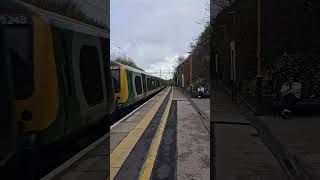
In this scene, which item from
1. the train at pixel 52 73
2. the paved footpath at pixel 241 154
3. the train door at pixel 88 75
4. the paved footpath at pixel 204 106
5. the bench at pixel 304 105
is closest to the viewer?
the train at pixel 52 73

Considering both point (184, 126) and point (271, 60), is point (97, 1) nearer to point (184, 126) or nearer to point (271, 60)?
point (184, 126)

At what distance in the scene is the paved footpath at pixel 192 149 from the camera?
8.42m

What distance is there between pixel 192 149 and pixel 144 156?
1.21 metres

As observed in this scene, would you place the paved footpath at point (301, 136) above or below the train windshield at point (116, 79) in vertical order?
below

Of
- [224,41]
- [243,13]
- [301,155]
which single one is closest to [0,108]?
[301,155]

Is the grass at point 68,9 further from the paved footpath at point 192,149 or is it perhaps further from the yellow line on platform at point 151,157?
the paved footpath at point 192,149

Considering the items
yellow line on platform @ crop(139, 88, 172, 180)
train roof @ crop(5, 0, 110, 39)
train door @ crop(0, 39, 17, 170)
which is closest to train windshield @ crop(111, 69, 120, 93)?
A: yellow line on platform @ crop(139, 88, 172, 180)

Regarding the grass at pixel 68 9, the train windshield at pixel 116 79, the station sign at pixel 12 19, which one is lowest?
the train windshield at pixel 116 79

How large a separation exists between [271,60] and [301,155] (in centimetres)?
1116

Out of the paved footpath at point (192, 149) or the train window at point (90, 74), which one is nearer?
the paved footpath at point (192, 149)

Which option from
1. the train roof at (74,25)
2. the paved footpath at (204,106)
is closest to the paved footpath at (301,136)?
the paved footpath at (204,106)

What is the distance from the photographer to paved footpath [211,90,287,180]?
8.85m

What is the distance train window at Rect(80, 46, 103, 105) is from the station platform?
94cm

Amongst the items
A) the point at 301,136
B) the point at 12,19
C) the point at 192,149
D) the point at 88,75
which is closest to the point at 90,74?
the point at 88,75
